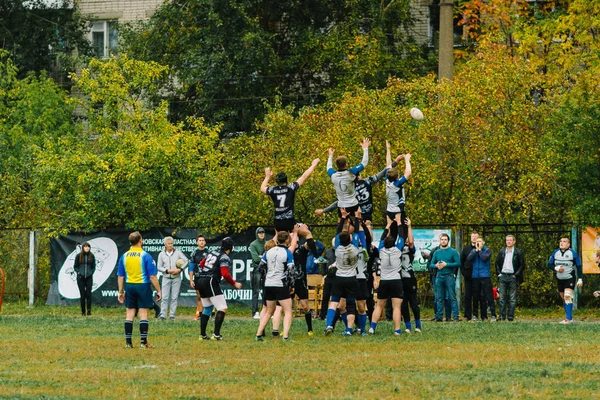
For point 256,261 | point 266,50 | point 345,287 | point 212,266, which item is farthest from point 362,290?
point 266,50

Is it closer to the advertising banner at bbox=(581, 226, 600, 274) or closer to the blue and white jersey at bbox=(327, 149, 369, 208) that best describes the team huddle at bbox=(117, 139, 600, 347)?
the blue and white jersey at bbox=(327, 149, 369, 208)

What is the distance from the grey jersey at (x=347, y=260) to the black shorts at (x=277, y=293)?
1315 millimetres

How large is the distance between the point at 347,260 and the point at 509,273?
287 inches

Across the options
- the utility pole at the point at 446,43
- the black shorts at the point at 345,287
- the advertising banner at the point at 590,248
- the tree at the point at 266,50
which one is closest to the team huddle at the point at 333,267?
the black shorts at the point at 345,287

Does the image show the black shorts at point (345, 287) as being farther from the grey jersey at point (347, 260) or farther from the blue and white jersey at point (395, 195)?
the blue and white jersey at point (395, 195)

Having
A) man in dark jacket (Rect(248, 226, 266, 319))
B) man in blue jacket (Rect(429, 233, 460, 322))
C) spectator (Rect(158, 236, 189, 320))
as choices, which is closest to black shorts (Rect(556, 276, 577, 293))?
man in blue jacket (Rect(429, 233, 460, 322))

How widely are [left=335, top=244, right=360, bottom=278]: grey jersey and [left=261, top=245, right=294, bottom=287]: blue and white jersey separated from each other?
3.52 ft

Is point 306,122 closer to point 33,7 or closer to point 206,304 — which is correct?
point 206,304

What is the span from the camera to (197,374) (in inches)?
580

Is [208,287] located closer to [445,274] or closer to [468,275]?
[445,274]

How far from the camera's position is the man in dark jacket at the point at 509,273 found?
26.2 meters

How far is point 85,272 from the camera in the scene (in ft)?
100

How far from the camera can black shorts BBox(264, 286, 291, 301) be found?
1959 cm

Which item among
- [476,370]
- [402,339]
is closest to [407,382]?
[476,370]
